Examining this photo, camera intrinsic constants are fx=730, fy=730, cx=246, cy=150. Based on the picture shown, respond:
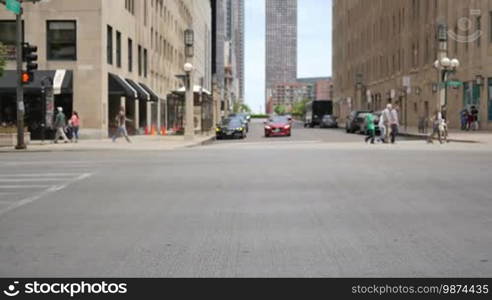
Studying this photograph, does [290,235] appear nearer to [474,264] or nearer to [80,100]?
[474,264]

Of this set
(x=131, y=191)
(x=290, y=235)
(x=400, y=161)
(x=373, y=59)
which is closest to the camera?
(x=290, y=235)

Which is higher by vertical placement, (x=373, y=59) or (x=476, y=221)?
(x=373, y=59)

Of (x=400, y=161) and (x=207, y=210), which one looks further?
(x=400, y=161)

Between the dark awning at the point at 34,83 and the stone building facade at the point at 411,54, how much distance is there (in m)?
21.0

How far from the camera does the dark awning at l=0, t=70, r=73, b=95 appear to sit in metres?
36.8

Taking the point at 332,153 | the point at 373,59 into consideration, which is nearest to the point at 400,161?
the point at 332,153

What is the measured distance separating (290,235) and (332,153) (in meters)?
15.3

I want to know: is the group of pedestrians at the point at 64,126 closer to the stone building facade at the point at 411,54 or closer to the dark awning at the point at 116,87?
the dark awning at the point at 116,87

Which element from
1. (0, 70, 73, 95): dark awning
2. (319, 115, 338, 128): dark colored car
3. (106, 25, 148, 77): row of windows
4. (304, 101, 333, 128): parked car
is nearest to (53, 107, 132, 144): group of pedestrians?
(0, 70, 73, 95): dark awning

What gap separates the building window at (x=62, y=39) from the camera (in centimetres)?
3791

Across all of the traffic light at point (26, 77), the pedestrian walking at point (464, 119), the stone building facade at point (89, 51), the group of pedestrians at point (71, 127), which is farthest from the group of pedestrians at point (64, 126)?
the pedestrian walking at point (464, 119)

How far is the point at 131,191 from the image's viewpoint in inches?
532

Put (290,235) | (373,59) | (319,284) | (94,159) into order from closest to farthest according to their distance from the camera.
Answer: (319,284) < (290,235) < (94,159) < (373,59)

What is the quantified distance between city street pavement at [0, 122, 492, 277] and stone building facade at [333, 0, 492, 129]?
29.4 metres
